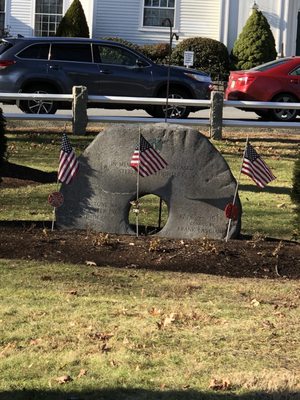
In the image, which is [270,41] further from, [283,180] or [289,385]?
[289,385]

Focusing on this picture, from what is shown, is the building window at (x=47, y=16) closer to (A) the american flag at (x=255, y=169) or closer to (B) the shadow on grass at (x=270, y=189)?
(B) the shadow on grass at (x=270, y=189)

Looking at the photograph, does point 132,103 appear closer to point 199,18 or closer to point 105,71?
point 105,71

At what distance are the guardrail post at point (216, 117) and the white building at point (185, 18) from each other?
17.9 metres

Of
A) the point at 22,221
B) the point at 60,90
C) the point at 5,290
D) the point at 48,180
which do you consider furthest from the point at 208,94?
the point at 5,290

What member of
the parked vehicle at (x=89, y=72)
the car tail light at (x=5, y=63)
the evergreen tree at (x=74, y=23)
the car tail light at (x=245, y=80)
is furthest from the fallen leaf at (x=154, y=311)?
the evergreen tree at (x=74, y=23)

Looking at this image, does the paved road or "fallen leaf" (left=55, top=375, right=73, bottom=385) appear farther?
the paved road

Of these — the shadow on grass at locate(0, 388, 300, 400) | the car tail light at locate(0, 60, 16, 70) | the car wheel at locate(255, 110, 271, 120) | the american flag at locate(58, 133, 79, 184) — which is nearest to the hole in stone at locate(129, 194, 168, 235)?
the american flag at locate(58, 133, 79, 184)

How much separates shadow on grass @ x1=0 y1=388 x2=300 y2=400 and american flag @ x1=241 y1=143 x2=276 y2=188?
4127mm

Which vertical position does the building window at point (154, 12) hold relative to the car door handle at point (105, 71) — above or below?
above

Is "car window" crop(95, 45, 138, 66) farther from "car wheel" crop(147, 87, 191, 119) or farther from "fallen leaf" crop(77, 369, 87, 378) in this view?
"fallen leaf" crop(77, 369, 87, 378)

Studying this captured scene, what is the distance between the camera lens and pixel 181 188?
29.0 ft

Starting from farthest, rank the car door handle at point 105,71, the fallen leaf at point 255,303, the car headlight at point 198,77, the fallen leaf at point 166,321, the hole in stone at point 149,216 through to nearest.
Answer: the car headlight at point 198,77
the car door handle at point 105,71
the hole in stone at point 149,216
the fallen leaf at point 255,303
the fallen leaf at point 166,321

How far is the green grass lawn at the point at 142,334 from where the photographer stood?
4.96m

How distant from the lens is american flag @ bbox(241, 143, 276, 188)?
8788 millimetres
